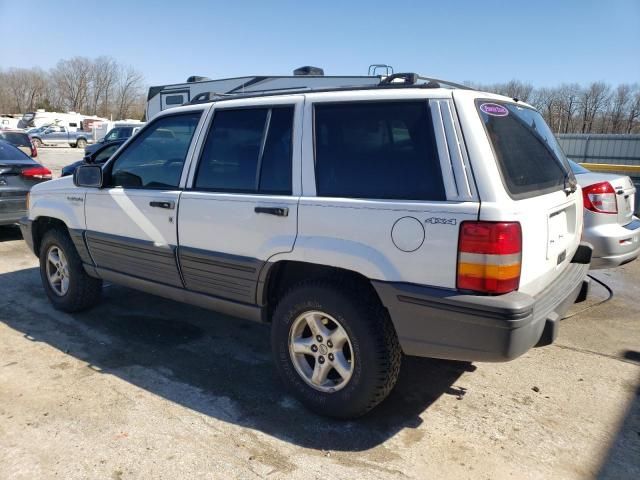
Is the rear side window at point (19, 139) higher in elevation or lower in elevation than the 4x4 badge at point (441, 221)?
higher

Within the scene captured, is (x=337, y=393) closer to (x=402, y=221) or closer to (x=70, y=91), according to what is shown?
(x=402, y=221)

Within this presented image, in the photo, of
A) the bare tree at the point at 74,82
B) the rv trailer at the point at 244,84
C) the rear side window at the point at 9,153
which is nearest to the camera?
the rear side window at the point at 9,153

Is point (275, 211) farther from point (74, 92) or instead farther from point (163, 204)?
point (74, 92)

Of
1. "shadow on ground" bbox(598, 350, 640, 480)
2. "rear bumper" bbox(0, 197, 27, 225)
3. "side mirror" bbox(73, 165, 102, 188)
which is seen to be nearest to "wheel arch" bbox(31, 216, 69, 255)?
"side mirror" bbox(73, 165, 102, 188)

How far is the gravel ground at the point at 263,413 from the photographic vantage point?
266 cm

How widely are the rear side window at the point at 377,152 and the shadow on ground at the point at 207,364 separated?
139 centimetres

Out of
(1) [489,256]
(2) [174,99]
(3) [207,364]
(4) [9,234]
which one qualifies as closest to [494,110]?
(1) [489,256]

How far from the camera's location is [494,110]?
2.82 metres

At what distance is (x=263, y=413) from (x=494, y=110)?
2266mm

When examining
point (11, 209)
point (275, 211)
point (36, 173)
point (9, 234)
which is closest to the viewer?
point (275, 211)

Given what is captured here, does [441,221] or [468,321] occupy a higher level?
[441,221]

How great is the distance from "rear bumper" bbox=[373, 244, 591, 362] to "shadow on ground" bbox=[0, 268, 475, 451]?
2.26 ft

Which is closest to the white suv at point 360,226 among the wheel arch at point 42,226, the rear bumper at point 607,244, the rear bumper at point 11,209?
the wheel arch at point 42,226

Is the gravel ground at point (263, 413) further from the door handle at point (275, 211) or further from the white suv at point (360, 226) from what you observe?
the door handle at point (275, 211)
